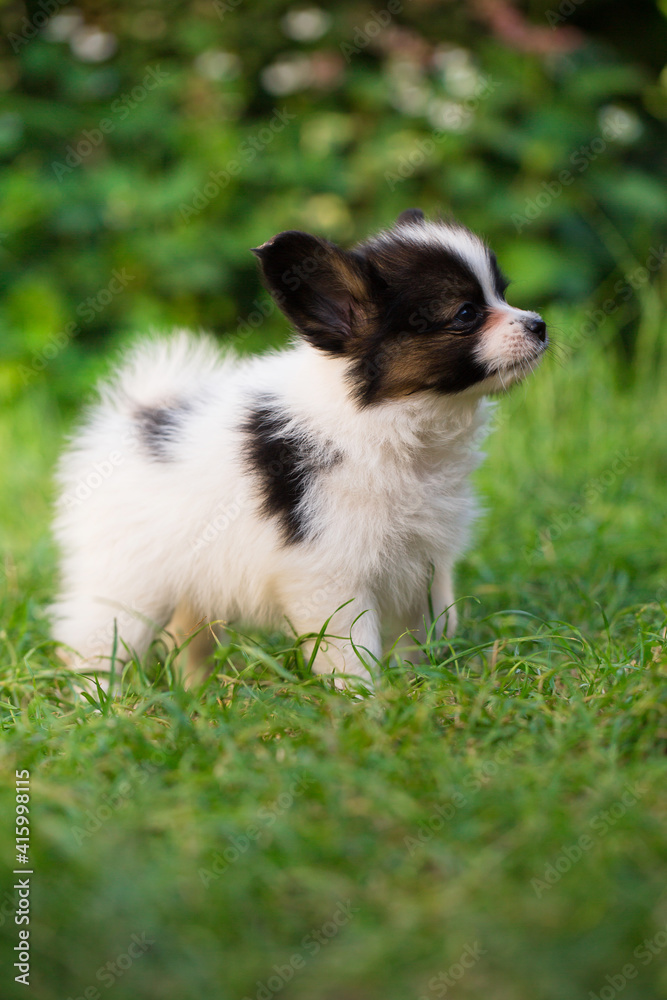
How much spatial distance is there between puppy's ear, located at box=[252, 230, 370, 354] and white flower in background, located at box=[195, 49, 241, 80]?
4750 millimetres

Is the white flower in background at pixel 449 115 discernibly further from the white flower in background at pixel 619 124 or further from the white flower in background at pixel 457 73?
the white flower in background at pixel 619 124

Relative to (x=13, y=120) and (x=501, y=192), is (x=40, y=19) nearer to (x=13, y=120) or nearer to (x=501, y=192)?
(x=13, y=120)

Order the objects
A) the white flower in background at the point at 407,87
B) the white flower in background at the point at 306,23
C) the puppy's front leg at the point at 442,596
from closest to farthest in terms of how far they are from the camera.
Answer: the puppy's front leg at the point at 442,596
the white flower in background at the point at 407,87
the white flower in background at the point at 306,23

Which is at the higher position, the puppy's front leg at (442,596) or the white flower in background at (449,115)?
the white flower in background at (449,115)

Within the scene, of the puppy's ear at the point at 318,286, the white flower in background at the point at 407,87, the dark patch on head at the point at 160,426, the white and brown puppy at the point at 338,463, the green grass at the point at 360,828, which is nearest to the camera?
the green grass at the point at 360,828

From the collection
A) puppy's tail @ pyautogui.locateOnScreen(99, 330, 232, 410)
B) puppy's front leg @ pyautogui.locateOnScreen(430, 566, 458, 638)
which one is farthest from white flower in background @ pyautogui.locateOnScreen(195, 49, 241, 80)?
puppy's front leg @ pyautogui.locateOnScreen(430, 566, 458, 638)

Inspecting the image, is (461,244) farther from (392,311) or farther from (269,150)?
(269,150)

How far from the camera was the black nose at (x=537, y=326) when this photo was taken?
2939 millimetres

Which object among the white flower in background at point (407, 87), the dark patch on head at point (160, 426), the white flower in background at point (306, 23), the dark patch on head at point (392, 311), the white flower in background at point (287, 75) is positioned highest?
the white flower in background at point (306, 23)

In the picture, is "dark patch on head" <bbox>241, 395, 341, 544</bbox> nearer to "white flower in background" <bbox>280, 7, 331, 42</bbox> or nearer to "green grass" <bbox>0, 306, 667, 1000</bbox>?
"green grass" <bbox>0, 306, 667, 1000</bbox>

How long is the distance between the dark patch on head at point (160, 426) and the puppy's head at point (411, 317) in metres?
0.70

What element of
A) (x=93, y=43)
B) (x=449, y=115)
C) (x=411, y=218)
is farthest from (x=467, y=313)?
(x=93, y=43)

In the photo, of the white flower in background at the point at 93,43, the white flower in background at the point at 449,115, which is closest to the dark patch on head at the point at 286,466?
the white flower in background at the point at 449,115

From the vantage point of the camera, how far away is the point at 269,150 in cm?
682
